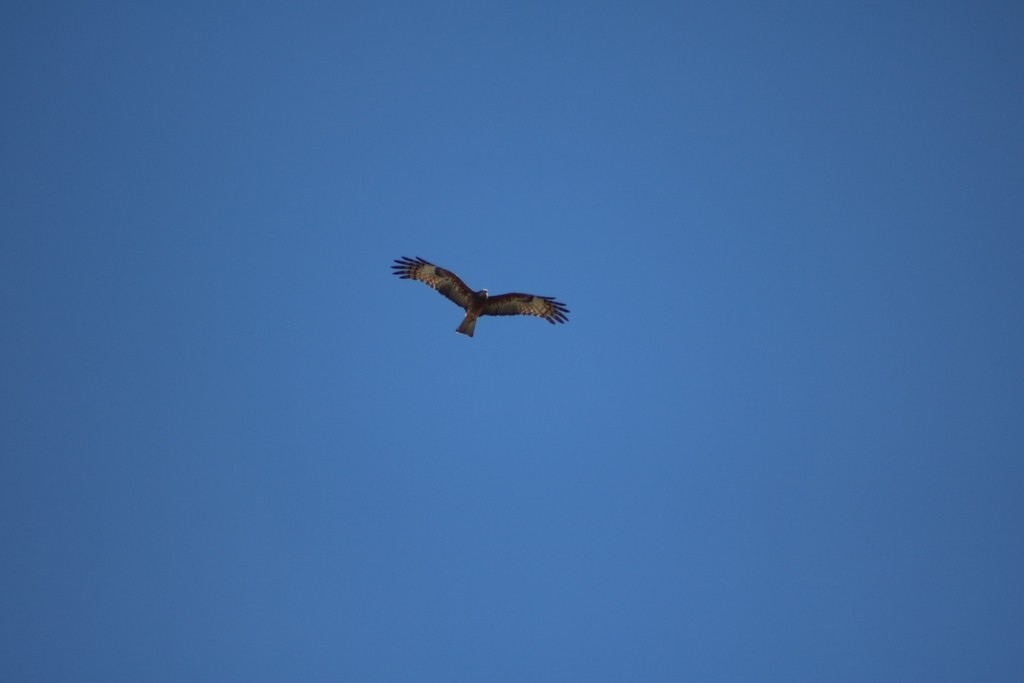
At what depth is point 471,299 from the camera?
1739 centimetres

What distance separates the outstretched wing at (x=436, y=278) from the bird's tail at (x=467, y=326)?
0.36 metres

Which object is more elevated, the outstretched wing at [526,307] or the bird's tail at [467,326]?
the outstretched wing at [526,307]

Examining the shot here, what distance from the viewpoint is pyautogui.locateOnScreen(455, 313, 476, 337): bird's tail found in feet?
56.2

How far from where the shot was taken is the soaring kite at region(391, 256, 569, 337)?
682 inches

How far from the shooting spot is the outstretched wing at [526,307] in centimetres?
1758

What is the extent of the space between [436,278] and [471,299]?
0.81m

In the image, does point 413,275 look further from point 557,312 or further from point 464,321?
point 557,312

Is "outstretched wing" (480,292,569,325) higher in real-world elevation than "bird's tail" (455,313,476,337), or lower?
higher

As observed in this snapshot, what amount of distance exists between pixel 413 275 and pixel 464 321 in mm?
1393

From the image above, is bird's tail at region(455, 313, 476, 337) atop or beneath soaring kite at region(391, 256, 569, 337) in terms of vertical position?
beneath

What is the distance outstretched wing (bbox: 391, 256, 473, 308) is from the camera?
17.4 m

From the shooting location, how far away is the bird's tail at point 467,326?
17141mm

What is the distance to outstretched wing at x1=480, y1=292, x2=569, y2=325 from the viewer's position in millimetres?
17578

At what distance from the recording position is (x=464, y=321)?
1725 cm
